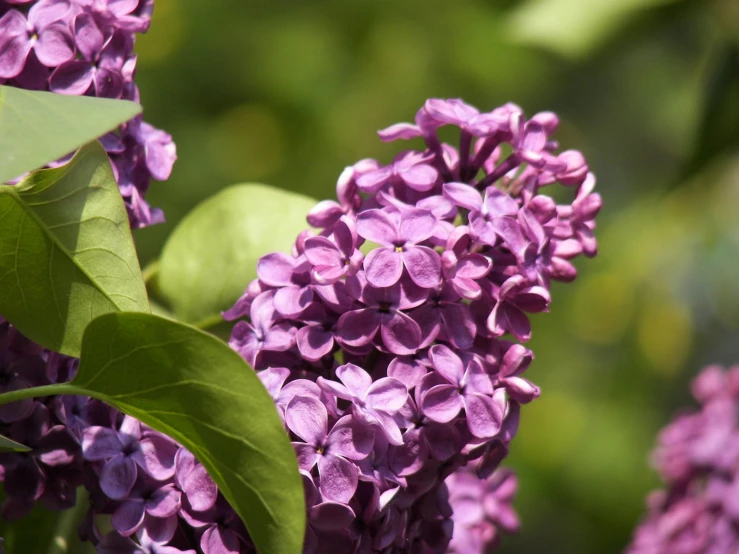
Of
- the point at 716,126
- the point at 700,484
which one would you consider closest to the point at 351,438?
the point at 700,484

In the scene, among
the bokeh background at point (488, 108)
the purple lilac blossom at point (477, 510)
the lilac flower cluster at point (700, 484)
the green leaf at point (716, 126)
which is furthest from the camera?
the bokeh background at point (488, 108)

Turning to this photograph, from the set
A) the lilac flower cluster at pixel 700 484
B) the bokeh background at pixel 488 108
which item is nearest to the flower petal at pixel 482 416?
the lilac flower cluster at pixel 700 484

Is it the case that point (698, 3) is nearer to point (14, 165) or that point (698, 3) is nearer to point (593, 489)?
point (14, 165)

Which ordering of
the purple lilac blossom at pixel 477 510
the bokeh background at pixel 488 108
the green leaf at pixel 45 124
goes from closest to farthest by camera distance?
1. the green leaf at pixel 45 124
2. the purple lilac blossom at pixel 477 510
3. the bokeh background at pixel 488 108

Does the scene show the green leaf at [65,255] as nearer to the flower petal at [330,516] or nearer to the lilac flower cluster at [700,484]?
the flower petal at [330,516]

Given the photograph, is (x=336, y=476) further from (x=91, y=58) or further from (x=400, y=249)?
(x=91, y=58)
